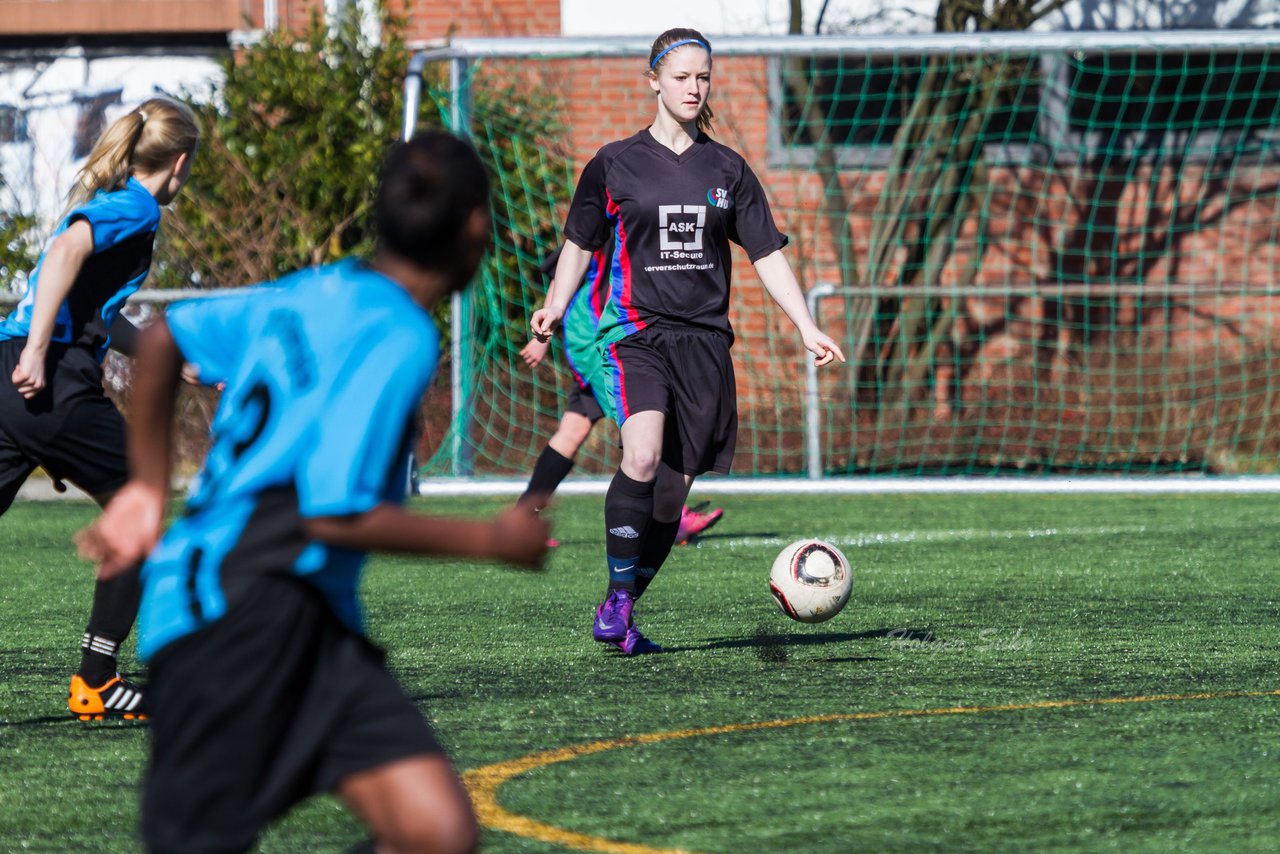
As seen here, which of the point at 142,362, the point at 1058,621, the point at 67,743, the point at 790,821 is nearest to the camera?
the point at 142,362

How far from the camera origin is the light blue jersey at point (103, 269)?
462cm

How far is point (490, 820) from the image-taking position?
3594 millimetres

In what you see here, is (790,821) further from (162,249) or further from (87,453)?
(162,249)

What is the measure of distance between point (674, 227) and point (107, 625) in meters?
2.16

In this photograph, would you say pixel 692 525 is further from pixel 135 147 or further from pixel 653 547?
pixel 135 147

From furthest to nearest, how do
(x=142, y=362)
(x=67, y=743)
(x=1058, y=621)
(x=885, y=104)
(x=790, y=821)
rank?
(x=885, y=104), (x=1058, y=621), (x=67, y=743), (x=790, y=821), (x=142, y=362)

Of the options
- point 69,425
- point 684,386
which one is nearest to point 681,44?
point 684,386

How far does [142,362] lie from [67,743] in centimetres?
207

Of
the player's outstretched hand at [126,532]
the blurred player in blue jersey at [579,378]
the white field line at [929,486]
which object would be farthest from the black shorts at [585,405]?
the player's outstretched hand at [126,532]

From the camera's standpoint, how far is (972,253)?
47.1 ft

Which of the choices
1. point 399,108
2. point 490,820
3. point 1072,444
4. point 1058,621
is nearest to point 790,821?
point 490,820

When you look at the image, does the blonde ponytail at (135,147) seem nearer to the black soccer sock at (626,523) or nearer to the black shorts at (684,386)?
the black shorts at (684,386)

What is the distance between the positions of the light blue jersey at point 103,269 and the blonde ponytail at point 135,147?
0.12 ft

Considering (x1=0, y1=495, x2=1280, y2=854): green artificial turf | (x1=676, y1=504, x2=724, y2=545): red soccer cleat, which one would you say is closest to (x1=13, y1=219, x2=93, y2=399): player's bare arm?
(x1=0, y1=495, x2=1280, y2=854): green artificial turf
